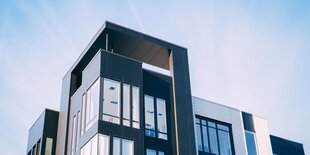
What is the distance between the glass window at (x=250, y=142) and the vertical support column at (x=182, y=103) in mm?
6553

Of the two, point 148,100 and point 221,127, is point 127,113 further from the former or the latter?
point 221,127

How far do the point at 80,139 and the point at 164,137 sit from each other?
5031mm

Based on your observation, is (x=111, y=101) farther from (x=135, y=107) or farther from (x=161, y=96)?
(x=161, y=96)

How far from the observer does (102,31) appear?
29.5 metres

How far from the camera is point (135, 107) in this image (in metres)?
27.8

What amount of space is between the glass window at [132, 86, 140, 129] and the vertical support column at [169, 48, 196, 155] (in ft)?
9.14

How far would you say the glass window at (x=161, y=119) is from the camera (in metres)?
28.6

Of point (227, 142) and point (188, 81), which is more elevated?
point (188, 81)

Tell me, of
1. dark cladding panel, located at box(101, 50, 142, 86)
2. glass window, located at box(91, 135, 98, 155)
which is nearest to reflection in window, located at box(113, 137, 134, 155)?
glass window, located at box(91, 135, 98, 155)

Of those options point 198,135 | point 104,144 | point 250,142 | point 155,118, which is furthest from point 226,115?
point 104,144

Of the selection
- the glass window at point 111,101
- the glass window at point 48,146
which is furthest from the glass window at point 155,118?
the glass window at point 48,146

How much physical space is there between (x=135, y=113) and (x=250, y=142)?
1108 cm

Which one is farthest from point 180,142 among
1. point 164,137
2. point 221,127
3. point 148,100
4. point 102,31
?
point 102,31

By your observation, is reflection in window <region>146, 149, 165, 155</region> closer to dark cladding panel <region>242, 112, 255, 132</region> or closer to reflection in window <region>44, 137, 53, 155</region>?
reflection in window <region>44, 137, 53, 155</region>
